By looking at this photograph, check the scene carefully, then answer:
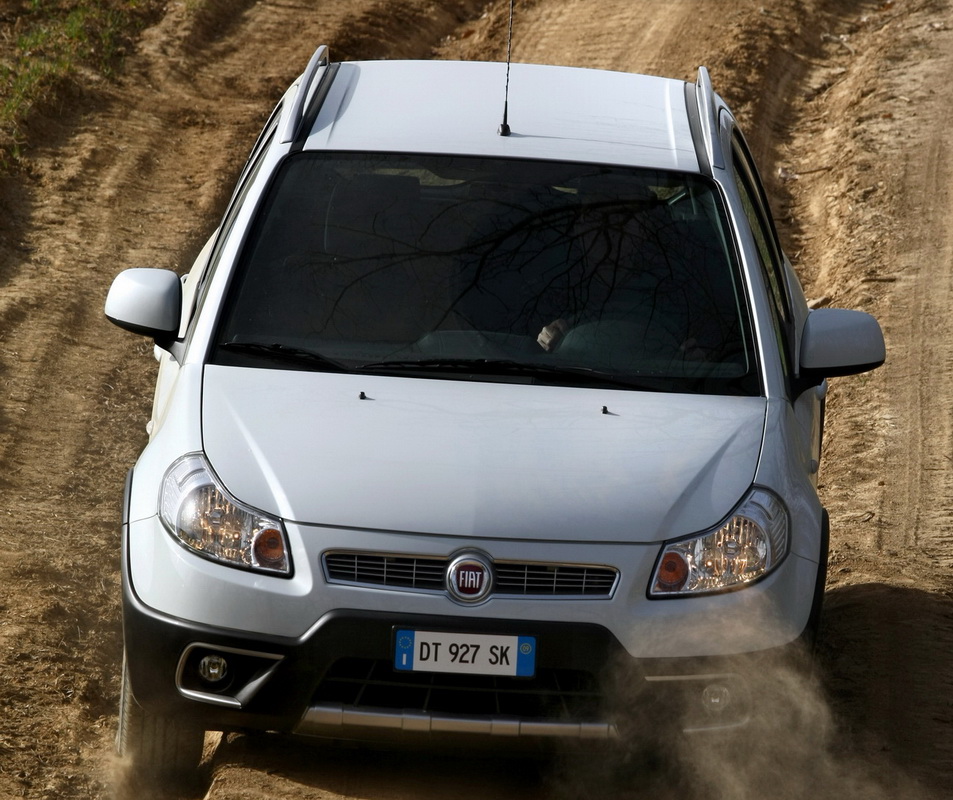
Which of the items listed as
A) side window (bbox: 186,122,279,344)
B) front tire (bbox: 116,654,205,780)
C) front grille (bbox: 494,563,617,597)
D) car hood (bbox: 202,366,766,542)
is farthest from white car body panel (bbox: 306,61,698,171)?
front tire (bbox: 116,654,205,780)

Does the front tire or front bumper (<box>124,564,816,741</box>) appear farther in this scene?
the front tire

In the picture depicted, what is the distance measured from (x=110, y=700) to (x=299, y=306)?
156cm

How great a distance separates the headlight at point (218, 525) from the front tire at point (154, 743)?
47cm

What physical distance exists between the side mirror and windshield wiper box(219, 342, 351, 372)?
23 cm

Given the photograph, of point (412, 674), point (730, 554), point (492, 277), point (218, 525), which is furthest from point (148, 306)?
point (730, 554)

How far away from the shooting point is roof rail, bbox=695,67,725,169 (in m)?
4.36

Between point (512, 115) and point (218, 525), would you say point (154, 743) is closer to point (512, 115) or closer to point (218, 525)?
point (218, 525)

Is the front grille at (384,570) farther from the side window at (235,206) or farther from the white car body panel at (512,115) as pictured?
the white car body panel at (512,115)

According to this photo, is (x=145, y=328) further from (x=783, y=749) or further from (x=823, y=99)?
(x=823, y=99)

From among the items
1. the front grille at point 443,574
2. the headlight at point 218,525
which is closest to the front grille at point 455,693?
the front grille at point 443,574

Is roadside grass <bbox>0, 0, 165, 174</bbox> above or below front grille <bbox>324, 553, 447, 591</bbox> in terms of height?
below

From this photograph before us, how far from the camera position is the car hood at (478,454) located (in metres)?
3.18

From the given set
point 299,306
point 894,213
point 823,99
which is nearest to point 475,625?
point 299,306

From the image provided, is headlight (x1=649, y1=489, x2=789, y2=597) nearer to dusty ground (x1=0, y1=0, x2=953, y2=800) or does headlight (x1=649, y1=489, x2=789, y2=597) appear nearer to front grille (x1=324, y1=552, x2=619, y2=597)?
front grille (x1=324, y1=552, x2=619, y2=597)
